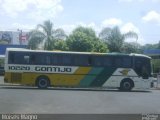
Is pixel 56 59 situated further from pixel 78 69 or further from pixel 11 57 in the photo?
pixel 11 57

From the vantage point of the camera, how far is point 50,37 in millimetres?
61406

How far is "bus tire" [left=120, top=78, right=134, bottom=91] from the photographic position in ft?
109

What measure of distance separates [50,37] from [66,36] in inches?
84.8

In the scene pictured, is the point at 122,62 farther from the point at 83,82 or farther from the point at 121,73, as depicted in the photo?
the point at 83,82

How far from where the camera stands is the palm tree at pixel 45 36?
60594 millimetres

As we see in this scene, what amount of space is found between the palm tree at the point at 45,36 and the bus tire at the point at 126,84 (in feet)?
93.1

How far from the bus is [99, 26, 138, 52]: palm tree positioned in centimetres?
2684

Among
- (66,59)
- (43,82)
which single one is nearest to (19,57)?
(43,82)

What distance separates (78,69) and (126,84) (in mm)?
3607

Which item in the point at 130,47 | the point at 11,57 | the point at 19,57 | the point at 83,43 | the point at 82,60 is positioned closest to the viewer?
the point at 11,57

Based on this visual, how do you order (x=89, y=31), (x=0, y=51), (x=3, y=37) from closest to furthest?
(x=89, y=31), (x=0, y=51), (x=3, y=37)

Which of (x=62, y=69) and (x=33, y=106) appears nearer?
(x=33, y=106)

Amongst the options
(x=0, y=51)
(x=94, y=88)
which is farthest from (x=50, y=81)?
(x=0, y=51)

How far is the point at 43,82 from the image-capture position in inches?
1294
